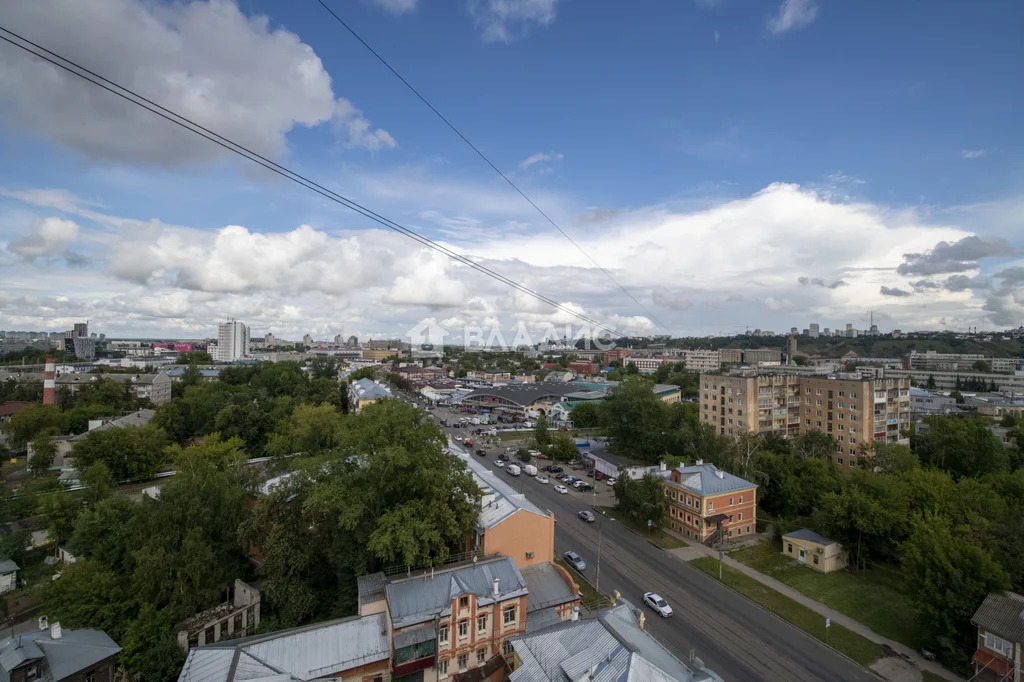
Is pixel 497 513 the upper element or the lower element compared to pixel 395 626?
upper

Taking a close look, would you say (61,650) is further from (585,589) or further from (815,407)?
(815,407)

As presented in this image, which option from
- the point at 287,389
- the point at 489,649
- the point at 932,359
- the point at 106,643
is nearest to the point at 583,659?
the point at 489,649

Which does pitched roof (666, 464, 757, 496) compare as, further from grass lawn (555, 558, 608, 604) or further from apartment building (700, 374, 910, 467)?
apartment building (700, 374, 910, 467)

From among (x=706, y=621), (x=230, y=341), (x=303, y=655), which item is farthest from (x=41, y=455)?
(x=230, y=341)

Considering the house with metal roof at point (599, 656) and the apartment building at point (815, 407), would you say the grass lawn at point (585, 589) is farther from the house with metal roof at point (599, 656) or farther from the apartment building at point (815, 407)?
the apartment building at point (815, 407)

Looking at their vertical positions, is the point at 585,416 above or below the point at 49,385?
below

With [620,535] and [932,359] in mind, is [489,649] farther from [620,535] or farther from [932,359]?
[932,359]
